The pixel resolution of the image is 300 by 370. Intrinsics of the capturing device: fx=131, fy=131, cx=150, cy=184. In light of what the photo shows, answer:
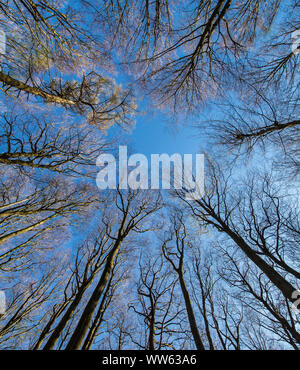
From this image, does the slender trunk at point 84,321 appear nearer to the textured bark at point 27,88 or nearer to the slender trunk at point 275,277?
the slender trunk at point 275,277

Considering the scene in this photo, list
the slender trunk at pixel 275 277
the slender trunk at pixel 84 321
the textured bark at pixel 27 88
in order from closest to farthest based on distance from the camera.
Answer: the slender trunk at pixel 84 321
the textured bark at pixel 27 88
the slender trunk at pixel 275 277

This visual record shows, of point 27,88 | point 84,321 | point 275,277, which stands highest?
point 27,88

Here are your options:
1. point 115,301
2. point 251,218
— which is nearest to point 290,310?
point 251,218

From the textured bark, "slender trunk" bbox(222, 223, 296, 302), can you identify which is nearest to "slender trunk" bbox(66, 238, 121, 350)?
"slender trunk" bbox(222, 223, 296, 302)

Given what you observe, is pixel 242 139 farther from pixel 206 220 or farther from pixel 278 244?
pixel 278 244

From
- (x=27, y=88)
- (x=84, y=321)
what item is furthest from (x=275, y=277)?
(x=27, y=88)

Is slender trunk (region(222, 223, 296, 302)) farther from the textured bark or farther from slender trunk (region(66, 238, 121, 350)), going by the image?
the textured bark

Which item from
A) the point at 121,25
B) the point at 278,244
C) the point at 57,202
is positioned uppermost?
the point at 121,25

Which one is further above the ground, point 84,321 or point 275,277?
point 275,277

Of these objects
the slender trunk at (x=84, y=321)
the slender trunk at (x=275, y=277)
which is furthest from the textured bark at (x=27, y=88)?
the slender trunk at (x=275, y=277)

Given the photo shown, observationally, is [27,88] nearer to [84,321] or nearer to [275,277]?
[84,321]

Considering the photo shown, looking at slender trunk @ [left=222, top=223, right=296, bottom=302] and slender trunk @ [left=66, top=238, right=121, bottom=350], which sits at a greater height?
slender trunk @ [left=222, top=223, right=296, bottom=302]
